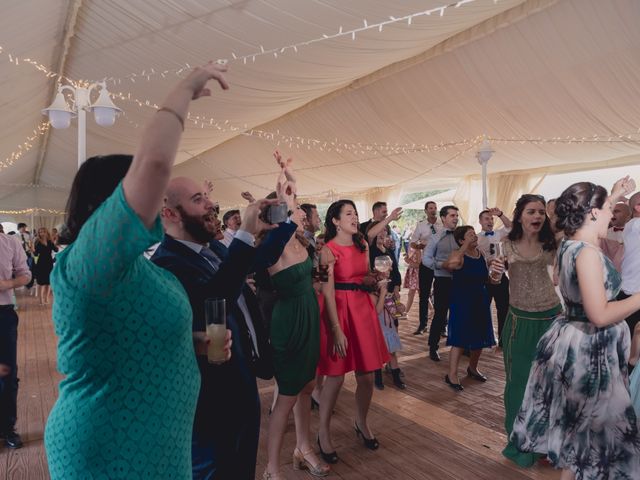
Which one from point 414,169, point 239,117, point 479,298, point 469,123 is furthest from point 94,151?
point 479,298

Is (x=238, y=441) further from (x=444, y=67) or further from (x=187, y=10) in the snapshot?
(x=444, y=67)

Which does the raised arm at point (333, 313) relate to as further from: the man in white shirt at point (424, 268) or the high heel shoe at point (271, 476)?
the man in white shirt at point (424, 268)

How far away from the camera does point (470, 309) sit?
3711 mm

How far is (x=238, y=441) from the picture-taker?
149cm

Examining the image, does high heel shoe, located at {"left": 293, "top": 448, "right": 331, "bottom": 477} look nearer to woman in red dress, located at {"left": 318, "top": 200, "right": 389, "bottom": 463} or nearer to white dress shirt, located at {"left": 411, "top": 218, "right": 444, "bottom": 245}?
woman in red dress, located at {"left": 318, "top": 200, "right": 389, "bottom": 463}

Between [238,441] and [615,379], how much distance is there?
1.42 meters

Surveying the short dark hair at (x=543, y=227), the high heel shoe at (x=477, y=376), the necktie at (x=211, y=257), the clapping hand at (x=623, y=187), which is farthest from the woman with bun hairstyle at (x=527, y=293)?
the necktie at (x=211, y=257)

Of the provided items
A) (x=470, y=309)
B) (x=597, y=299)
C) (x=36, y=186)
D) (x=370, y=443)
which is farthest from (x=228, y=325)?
(x=36, y=186)

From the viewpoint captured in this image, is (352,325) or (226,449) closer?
(226,449)

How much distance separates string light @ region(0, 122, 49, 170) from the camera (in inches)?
376

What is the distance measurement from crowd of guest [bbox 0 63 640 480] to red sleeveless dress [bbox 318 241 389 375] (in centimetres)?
1

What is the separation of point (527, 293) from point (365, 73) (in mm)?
5635

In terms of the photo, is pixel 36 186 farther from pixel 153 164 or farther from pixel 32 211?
pixel 153 164

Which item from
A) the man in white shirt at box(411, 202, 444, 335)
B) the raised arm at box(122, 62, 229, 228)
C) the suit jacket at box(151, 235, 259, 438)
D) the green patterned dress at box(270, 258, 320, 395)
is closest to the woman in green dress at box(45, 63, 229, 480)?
the raised arm at box(122, 62, 229, 228)
